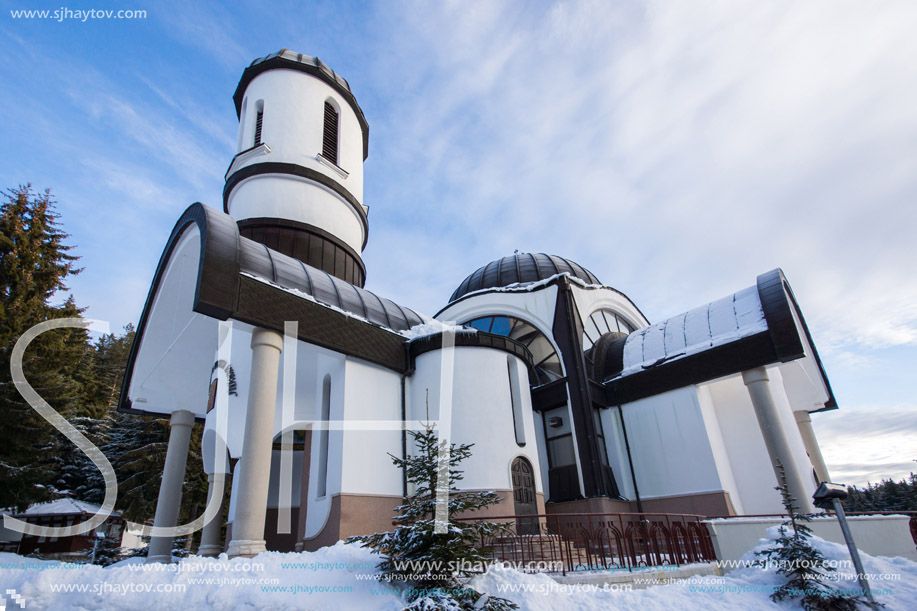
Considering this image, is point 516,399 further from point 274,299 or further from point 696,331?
point 274,299

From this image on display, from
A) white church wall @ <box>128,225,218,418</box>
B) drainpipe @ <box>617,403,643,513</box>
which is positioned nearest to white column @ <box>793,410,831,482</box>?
drainpipe @ <box>617,403,643,513</box>

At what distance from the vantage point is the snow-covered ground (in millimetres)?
4570

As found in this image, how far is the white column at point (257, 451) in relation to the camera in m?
7.86

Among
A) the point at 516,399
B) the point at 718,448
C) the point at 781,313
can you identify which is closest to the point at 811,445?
the point at 718,448

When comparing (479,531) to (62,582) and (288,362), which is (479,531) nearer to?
(62,582)

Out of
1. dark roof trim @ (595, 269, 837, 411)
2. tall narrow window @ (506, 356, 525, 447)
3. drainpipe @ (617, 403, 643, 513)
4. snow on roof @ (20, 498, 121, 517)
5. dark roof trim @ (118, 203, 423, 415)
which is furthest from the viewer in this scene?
snow on roof @ (20, 498, 121, 517)

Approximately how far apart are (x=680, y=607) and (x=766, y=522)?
13.2 feet

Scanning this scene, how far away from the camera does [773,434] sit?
474 inches

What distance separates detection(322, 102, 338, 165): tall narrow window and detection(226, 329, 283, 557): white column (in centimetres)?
997

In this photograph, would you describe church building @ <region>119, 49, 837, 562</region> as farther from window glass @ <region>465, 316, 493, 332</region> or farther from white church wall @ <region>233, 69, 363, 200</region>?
window glass @ <region>465, 316, 493, 332</region>

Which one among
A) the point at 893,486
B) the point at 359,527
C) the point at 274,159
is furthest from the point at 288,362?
the point at 893,486

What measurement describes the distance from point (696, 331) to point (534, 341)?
5.22 m

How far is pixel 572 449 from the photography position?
47.1ft

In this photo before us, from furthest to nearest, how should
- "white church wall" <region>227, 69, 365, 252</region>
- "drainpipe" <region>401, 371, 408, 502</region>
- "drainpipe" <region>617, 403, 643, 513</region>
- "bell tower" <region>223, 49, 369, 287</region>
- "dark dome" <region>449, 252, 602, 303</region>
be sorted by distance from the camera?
"dark dome" <region>449, 252, 602, 303</region> < "white church wall" <region>227, 69, 365, 252</region> < "bell tower" <region>223, 49, 369, 287</region> < "drainpipe" <region>617, 403, 643, 513</region> < "drainpipe" <region>401, 371, 408, 502</region>
